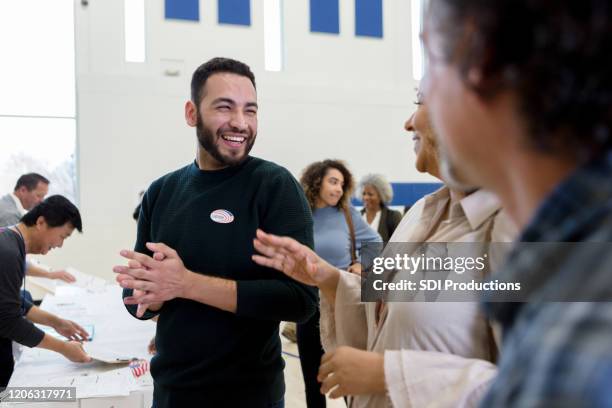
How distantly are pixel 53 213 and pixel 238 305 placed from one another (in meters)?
1.94

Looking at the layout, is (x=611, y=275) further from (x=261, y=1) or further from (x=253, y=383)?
(x=261, y=1)

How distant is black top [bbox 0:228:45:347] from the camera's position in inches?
93.9

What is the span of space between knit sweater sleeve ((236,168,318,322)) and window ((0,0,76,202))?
5.50 meters

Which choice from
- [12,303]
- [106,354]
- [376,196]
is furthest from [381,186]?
[12,303]

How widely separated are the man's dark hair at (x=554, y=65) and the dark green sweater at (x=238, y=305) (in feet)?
3.46

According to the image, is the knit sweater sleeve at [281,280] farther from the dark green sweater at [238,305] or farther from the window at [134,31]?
the window at [134,31]

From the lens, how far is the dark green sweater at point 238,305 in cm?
140

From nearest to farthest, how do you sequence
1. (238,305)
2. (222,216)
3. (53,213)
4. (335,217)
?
(238,305), (222,216), (53,213), (335,217)

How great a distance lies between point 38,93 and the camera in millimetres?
6156

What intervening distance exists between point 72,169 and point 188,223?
541 cm

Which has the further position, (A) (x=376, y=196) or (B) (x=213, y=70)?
(A) (x=376, y=196)

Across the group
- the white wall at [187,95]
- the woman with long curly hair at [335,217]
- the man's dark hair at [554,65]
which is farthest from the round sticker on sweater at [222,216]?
the white wall at [187,95]

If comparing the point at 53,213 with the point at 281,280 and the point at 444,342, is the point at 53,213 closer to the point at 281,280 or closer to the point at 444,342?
the point at 281,280

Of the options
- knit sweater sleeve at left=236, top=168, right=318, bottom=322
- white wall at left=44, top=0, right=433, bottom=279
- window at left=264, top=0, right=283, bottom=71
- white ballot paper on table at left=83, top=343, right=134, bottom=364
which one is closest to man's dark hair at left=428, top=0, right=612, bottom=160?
knit sweater sleeve at left=236, top=168, right=318, bottom=322
